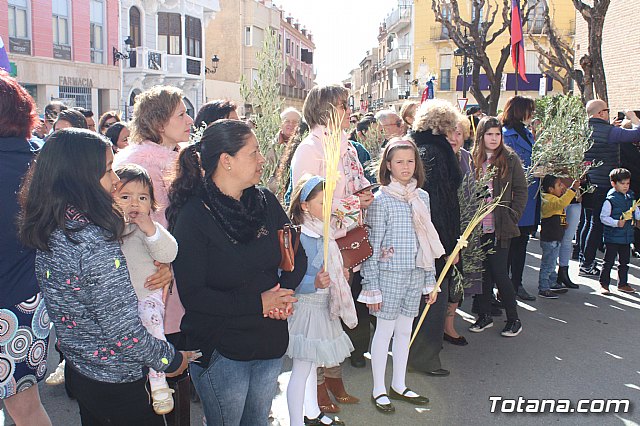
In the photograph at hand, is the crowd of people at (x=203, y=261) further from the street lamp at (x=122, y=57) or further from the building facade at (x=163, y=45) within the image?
the building facade at (x=163, y=45)

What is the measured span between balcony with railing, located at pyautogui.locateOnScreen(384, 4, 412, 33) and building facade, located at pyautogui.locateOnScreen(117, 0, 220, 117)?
27.8 metres

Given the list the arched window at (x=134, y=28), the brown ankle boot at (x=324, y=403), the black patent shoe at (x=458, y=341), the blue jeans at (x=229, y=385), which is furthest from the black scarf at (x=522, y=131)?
the arched window at (x=134, y=28)

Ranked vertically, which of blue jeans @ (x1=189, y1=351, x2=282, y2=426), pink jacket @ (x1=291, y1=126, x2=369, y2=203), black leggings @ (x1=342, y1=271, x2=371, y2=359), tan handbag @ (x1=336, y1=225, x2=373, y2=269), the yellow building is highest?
the yellow building

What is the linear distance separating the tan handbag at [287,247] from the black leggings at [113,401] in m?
0.84

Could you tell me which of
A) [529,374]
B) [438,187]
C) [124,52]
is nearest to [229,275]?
[438,187]

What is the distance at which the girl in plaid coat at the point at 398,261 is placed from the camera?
4.27m

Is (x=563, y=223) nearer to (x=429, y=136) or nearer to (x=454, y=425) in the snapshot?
(x=429, y=136)

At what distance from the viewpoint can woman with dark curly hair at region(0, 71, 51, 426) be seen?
2.79 metres

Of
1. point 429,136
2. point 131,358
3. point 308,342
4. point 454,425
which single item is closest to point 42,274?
point 131,358

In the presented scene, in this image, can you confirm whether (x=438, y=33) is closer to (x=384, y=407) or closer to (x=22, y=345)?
(x=384, y=407)

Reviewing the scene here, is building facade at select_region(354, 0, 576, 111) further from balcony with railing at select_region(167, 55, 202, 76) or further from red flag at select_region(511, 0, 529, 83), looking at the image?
red flag at select_region(511, 0, 529, 83)

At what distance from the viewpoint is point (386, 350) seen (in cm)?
436

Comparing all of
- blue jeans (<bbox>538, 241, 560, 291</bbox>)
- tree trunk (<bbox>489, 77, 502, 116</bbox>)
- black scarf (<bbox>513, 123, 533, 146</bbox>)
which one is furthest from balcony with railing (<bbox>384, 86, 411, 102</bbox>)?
black scarf (<bbox>513, 123, 533, 146</bbox>)

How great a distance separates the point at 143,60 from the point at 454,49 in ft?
91.4
